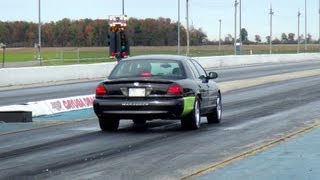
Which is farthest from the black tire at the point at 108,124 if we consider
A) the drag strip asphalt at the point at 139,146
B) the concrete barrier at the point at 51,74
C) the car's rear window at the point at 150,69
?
the concrete barrier at the point at 51,74

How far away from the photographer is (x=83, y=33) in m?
111

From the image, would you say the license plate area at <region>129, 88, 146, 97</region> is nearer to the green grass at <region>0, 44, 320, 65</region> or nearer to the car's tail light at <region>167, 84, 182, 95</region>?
the car's tail light at <region>167, 84, 182, 95</region>

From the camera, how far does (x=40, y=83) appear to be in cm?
3450

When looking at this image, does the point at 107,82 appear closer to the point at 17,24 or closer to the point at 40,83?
the point at 40,83

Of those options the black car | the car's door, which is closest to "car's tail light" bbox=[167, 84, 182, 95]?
the black car

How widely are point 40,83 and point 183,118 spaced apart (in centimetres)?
2206

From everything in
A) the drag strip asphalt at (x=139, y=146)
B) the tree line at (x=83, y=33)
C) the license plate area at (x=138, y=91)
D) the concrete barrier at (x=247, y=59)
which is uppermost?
the tree line at (x=83, y=33)

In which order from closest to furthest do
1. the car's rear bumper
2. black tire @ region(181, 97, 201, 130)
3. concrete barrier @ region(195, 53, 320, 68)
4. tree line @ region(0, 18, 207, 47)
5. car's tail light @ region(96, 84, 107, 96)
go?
the car's rear bumper < car's tail light @ region(96, 84, 107, 96) < black tire @ region(181, 97, 201, 130) < concrete barrier @ region(195, 53, 320, 68) < tree line @ region(0, 18, 207, 47)

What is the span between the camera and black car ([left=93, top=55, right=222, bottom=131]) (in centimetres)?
1301

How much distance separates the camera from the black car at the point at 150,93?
42.7 feet

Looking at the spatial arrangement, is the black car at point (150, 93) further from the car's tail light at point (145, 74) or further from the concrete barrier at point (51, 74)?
the concrete barrier at point (51, 74)

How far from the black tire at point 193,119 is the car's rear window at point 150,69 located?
66cm

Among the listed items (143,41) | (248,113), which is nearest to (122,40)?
(248,113)

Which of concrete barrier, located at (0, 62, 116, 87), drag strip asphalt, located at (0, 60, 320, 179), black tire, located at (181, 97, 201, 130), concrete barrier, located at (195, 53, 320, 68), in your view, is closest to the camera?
drag strip asphalt, located at (0, 60, 320, 179)
